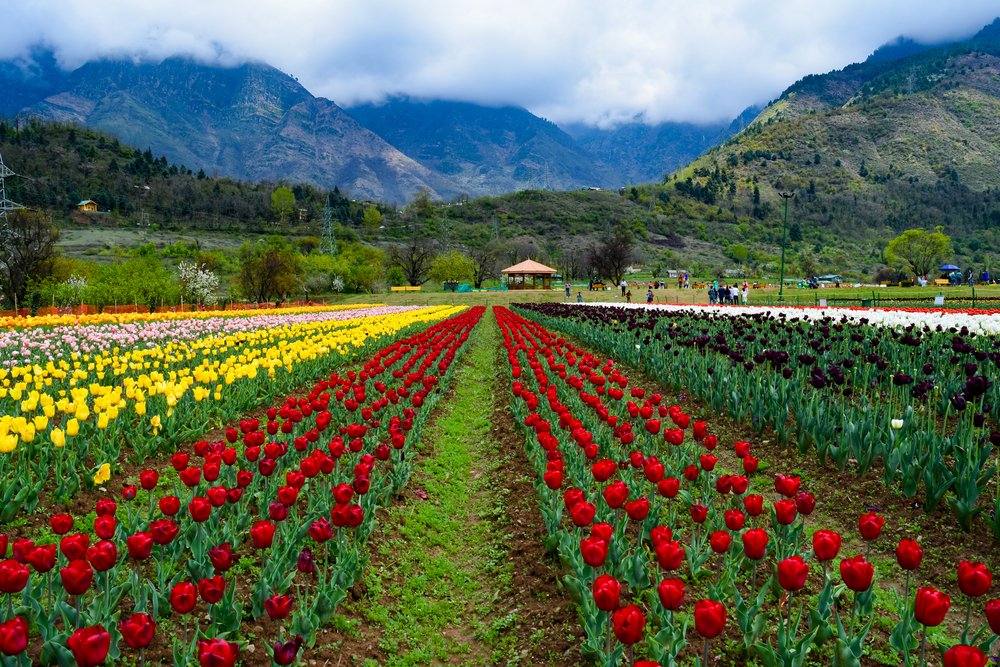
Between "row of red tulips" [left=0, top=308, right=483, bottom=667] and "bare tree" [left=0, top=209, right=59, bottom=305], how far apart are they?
4938cm

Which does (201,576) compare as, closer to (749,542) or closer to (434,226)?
(749,542)

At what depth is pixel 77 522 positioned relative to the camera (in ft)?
16.3

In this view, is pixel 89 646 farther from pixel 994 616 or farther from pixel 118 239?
pixel 118 239

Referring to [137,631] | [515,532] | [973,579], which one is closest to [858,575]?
[973,579]

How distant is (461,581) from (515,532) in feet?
2.81

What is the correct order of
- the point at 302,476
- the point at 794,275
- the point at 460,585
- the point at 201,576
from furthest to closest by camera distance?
the point at 794,275 < the point at 460,585 < the point at 302,476 < the point at 201,576

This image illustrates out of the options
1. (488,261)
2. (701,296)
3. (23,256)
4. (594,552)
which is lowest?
(594,552)

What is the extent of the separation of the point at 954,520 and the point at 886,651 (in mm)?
2360

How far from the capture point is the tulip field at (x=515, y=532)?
122 inches

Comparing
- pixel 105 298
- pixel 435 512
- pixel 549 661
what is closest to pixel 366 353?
pixel 435 512

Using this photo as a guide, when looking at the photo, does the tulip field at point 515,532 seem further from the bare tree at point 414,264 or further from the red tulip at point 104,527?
the bare tree at point 414,264

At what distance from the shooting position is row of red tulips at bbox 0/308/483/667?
2.70 m

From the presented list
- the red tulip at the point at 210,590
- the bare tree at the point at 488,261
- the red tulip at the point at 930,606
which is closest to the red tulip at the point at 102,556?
the red tulip at the point at 210,590

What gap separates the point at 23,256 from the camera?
1841 inches
